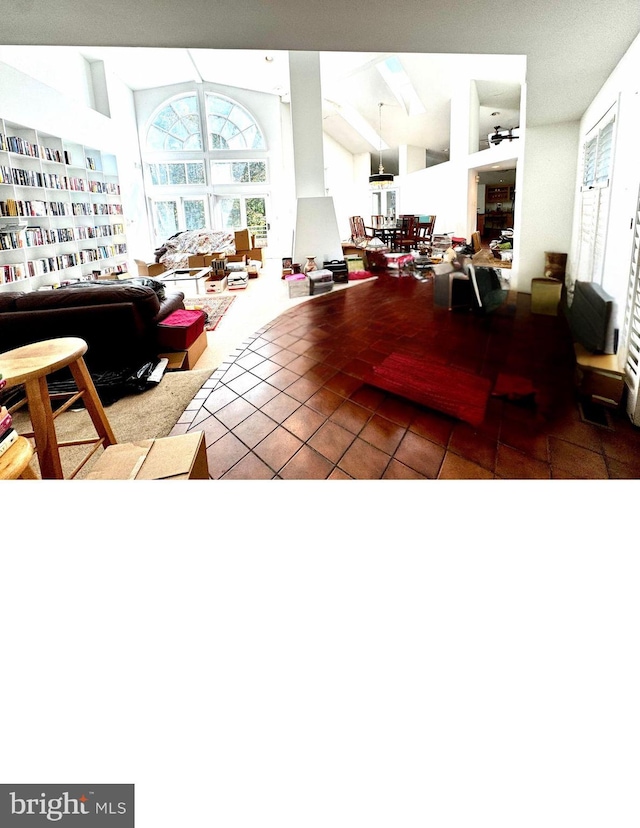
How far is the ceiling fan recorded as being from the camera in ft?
Result: 5.51

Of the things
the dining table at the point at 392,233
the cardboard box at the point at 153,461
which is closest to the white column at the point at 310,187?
the dining table at the point at 392,233

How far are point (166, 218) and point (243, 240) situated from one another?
2.08 m

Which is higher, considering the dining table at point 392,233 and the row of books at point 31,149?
the row of books at point 31,149

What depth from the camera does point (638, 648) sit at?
3.52ft

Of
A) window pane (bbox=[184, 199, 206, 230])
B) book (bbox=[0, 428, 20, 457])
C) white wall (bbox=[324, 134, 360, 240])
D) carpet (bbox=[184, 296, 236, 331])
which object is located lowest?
book (bbox=[0, 428, 20, 457])

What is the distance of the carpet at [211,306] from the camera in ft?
6.34

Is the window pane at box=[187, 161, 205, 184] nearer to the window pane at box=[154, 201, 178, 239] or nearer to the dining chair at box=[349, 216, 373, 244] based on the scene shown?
the window pane at box=[154, 201, 178, 239]

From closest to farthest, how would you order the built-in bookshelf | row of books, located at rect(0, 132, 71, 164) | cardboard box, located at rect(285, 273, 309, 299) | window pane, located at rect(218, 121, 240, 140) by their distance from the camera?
row of books, located at rect(0, 132, 71, 164), the built-in bookshelf, cardboard box, located at rect(285, 273, 309, 299), window pane, located at rect(218, 121, 240, 140)

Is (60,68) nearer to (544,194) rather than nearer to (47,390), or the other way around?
(47,390)

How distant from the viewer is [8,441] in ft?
3.76

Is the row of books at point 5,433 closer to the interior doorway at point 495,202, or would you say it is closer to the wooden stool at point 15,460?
the wooden stool at point 15,460

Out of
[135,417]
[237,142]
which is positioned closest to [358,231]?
[135,417]

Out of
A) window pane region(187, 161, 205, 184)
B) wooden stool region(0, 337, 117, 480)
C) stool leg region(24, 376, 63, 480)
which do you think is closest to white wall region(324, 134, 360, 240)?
window pane region(187, 161, 205, 184)

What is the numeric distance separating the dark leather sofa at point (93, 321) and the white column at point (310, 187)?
2.63 m
